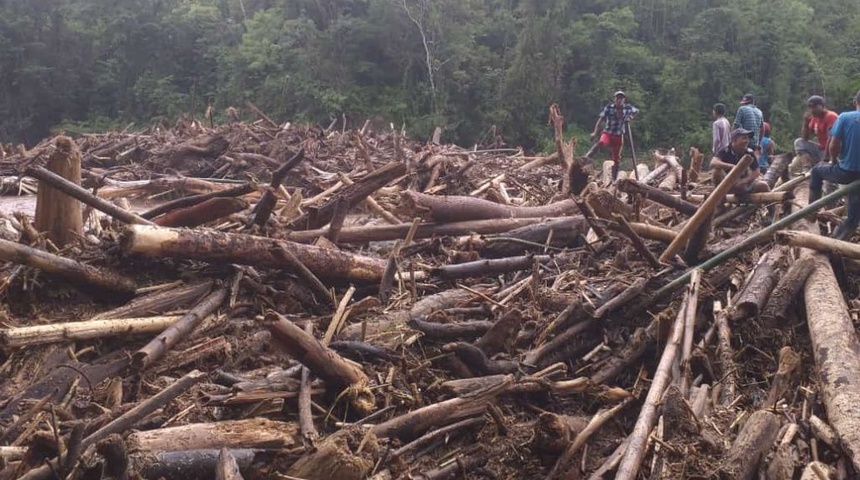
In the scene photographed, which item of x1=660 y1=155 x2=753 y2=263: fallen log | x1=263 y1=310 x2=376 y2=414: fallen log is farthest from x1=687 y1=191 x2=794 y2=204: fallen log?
x1=263 y1=310 x2=376 y2=414: fallen log

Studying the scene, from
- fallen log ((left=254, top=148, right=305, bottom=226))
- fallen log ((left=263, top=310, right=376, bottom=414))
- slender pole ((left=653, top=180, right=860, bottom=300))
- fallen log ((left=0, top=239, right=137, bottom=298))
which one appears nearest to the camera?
fallen log ((left=263, top=310, right=376, bottom=414))

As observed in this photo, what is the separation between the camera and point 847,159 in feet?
19.1

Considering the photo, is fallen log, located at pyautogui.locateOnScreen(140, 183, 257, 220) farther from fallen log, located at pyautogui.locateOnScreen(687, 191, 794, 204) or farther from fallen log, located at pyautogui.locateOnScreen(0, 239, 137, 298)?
fallen log, located at pyautogui.locateOnScreen(687, 191, 794, 204)

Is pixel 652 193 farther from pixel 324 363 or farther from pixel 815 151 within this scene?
pixel 324 363

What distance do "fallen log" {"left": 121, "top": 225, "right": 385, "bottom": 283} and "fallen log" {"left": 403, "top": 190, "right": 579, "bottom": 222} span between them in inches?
48.7

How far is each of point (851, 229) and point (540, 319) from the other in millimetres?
2844

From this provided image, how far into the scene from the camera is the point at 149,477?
9.41ft

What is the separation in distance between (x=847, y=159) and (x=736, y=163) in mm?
876

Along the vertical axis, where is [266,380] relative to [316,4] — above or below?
above

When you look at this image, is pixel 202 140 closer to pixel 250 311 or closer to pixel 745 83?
pixel 250 311

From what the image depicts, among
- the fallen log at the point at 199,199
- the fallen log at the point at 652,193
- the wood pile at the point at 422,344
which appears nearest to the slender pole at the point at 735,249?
the wood pile at the point at 422,344

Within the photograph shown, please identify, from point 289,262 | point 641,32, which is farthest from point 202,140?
point 641,32

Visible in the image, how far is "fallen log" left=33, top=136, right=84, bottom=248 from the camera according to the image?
194 inches

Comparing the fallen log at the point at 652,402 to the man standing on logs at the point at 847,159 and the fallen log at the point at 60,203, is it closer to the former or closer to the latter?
the man standing on logs at the point at 847,159
